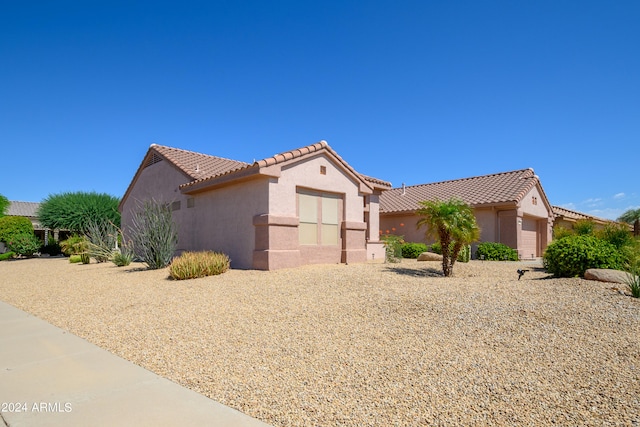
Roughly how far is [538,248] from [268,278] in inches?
831

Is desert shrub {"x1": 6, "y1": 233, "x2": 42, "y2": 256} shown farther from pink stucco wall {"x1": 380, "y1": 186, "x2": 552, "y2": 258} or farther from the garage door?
the garage door

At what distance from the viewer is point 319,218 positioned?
14.9 m

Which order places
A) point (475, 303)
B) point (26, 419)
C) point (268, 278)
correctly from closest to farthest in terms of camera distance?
point (26, 419)
point (475, 303)
point (268, 278)

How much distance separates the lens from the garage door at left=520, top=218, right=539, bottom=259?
77.7 ft

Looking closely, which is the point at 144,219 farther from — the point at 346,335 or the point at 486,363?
the point at 486,363

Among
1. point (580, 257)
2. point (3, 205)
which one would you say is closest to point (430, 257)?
point (580, 257)

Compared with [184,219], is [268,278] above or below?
below

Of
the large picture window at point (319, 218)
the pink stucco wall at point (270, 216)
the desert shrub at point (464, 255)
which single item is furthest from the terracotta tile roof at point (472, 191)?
the large picture window at point (319, 218)

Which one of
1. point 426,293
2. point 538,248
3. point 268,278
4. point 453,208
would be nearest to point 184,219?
point 268,278

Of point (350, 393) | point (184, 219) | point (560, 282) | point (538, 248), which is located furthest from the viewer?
point (538, 248)

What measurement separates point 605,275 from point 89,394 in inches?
388

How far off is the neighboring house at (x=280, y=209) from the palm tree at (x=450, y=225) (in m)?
4.27

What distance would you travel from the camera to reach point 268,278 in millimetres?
11109

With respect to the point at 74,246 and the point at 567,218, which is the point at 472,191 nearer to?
the point at 567,218
